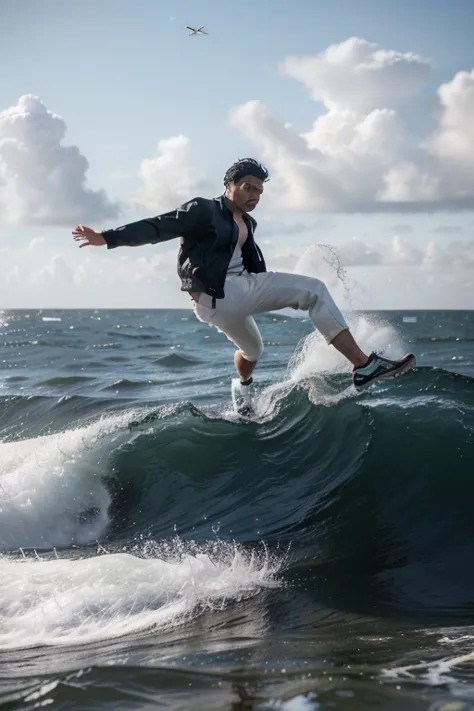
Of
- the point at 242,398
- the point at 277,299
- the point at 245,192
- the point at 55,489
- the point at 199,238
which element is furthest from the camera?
the point at 242,398

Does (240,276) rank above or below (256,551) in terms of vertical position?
above

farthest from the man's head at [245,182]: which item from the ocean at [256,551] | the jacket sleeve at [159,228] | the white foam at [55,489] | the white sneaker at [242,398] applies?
the white foam at [55,489]

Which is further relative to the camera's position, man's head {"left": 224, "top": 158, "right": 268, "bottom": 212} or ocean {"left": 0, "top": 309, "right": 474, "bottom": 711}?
man's head {"left": 224, "top": 158, "right": 268, "bottom": 212}

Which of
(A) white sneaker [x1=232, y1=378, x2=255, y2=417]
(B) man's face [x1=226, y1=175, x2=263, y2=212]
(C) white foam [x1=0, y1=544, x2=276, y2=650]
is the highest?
(B) man's face [x1=226, y1=175, x2=263, y2=212]

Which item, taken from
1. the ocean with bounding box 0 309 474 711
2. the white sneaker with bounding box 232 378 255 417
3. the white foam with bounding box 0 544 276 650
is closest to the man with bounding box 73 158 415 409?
→ the ocean with bounding box 0 309 474 711

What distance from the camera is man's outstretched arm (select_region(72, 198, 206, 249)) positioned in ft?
19.6

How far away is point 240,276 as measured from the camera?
6.80 metres

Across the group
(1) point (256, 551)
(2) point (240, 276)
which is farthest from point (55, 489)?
(2) point (240, 276)

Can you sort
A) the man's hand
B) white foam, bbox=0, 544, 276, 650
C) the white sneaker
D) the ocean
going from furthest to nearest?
the white sneaker, the man's hand, white foam, bbox=0, 544, 276, 650, the ocean

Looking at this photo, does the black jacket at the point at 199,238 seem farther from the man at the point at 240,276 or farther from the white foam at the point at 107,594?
the white foam at the point at 107,594

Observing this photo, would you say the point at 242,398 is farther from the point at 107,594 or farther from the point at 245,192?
the point at 107,594

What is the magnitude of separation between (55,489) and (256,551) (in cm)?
272

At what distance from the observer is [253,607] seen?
4430mm

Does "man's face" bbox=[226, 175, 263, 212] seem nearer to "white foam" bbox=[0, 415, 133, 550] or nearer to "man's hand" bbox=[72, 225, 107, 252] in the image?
"man's hand" bbox=[72, 225, 107, 252]
